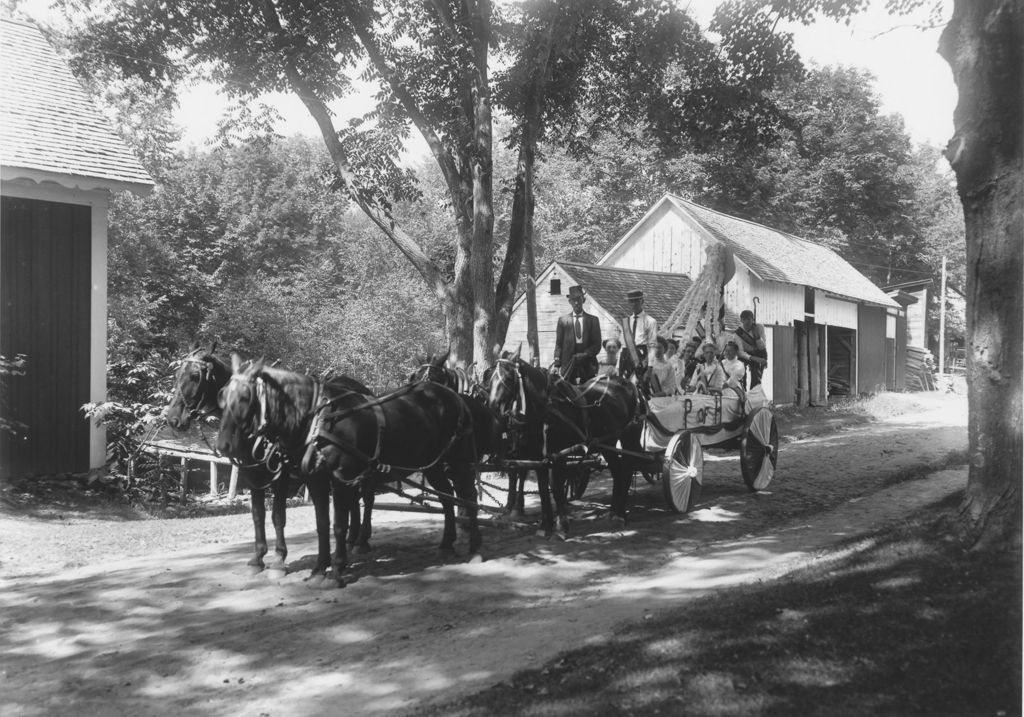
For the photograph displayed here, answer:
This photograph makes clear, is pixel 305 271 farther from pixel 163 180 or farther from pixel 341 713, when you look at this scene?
pixel 341 713

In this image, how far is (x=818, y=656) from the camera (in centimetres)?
478

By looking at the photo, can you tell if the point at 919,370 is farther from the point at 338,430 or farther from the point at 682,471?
the point at 338,430

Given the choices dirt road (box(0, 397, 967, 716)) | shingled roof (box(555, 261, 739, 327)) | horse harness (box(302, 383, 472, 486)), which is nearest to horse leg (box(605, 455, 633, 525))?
dirt road (box(0, 397, 967, 716))

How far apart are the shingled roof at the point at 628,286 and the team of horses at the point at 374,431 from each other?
13316 mm

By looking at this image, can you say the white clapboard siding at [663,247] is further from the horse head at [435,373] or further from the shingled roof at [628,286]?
the horse head at [435,373]

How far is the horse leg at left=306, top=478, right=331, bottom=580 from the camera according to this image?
7.38 m

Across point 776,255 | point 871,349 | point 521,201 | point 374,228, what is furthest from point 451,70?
point 374,228

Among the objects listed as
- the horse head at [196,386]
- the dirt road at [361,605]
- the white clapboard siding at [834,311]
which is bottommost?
the dirt road at [361,605]

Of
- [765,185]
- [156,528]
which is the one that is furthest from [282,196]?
[156,528]

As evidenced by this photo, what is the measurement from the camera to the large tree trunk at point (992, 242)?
6535 millimetres

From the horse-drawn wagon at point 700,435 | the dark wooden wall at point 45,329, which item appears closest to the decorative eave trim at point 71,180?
the dark wooden wall at point 45,329

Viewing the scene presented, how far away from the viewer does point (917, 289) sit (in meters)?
46.2

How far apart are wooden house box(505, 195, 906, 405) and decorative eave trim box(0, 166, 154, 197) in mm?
13609

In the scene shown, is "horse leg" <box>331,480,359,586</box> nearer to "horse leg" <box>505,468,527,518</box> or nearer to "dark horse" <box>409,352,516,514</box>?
"dark horse" <box>409,352,516,514</box>
